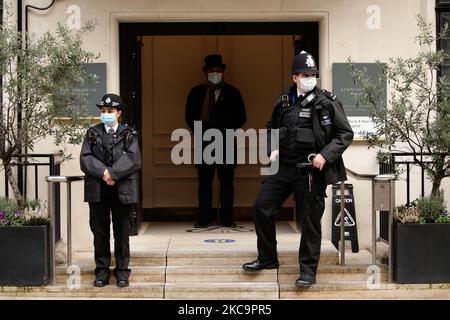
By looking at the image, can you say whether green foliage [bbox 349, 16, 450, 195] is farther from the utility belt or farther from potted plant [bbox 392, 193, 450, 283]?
the utility belt

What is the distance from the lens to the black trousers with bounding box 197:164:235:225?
9.63m

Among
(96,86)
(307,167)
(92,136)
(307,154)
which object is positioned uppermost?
(96,86)

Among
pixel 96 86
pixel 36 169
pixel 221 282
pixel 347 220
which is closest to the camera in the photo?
pixel 221 282

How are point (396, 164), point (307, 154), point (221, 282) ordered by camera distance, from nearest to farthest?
point (307, 154), point (221, 282), point (396, 164)

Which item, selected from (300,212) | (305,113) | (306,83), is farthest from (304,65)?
(300,212)

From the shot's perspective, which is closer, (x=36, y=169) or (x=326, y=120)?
(x=326, y=120)

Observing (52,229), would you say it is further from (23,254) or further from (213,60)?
(213,60)

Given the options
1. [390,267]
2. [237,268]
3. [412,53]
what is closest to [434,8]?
[412,53]

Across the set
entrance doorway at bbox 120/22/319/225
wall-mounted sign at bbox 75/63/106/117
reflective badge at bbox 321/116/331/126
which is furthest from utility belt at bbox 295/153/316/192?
entrance doorway at bbox 120/22/319/225

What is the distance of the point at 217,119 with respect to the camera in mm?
9656

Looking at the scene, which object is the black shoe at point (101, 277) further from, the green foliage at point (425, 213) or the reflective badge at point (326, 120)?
the green foliage at point (425, 213)

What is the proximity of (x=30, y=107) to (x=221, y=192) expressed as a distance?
3.02 metres

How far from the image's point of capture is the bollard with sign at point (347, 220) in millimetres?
8328

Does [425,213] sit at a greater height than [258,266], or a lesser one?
greater
